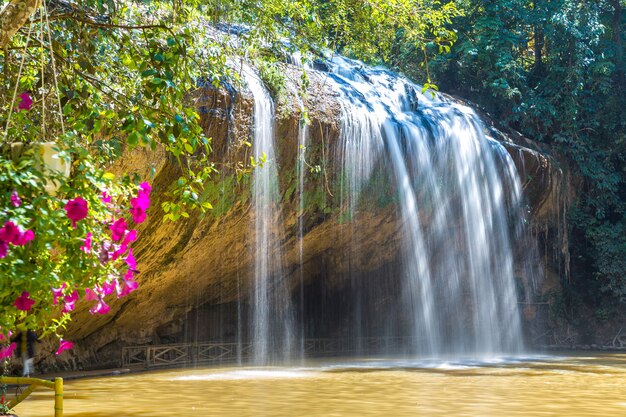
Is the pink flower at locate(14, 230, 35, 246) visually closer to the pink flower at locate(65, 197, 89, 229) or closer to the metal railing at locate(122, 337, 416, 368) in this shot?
the pink flower at locate(65, 197, 89, 229)

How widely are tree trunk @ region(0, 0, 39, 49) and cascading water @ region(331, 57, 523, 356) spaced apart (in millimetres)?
12193

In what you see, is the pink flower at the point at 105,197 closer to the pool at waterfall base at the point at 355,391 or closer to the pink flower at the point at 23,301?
the pink flower at the point at 23,301

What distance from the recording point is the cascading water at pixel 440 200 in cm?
1745

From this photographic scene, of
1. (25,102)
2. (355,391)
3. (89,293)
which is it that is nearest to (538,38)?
(355,391)

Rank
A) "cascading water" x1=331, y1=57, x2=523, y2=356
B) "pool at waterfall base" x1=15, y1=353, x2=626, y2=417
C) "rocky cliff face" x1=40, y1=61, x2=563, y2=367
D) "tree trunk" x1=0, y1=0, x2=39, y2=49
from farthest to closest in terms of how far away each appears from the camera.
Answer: "cascading water" x1=331, y1=57, x2=523, y2=356 < "rocky cliff face" x1=40, y1=61, x2=563, y2=367 < "pool at waterfall base" x1=15, y1=353, x2=626, y2=417 < "tree trunk" x1=0, y1=0, x2=39, y2=49

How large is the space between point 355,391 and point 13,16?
7.55m

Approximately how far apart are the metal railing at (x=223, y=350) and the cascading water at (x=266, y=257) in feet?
1.84

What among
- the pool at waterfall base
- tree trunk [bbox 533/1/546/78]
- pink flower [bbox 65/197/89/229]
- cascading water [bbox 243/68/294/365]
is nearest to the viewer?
pink flower [bbox 65/197/89/229]

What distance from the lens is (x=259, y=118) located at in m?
14.6

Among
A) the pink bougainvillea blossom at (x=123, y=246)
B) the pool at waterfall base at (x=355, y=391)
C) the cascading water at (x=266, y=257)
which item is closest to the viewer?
the pink bougainvillea blossom at (x=123, y=246)

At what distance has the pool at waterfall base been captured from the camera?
8.58 m

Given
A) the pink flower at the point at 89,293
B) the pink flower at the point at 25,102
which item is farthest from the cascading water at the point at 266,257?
the pink flower at the point at 89,293

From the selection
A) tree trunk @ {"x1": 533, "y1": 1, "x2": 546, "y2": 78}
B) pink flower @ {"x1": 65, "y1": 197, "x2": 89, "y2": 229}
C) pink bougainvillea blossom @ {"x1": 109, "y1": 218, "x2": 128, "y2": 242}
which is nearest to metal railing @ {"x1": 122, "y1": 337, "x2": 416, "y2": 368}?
tree trunk @ {"x1": 533, "y1": 1, "x2": 546, "y2": 78}

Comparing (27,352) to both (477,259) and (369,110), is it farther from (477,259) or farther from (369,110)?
(477,259)
